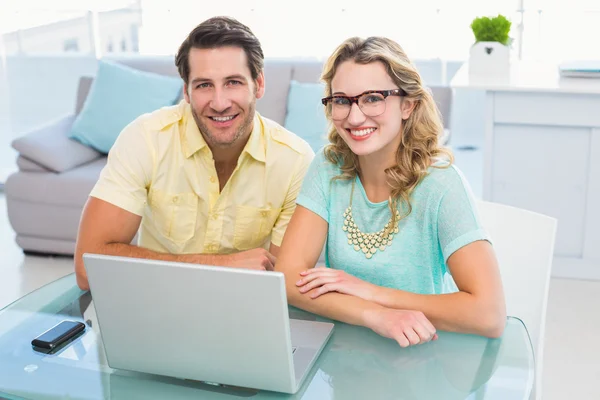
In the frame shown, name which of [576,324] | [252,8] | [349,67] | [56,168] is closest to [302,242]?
[349,67]

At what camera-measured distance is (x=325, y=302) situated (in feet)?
5.41

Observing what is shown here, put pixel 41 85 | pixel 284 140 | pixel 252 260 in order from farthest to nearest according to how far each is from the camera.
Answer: pixel 41 85 < pixel 284 140 < pixel 252 260

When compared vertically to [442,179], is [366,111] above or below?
above

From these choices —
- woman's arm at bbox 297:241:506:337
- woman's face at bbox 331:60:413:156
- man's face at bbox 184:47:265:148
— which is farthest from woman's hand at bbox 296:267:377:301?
man's face at bbox 184:47:265:148

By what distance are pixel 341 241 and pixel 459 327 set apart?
14.4 inches

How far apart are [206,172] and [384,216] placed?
0.59 m

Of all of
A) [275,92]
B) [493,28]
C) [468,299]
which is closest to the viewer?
[468,299]

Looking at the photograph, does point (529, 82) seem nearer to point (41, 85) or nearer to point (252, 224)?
point (252, 224)

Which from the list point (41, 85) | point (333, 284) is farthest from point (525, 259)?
point (41, 85)

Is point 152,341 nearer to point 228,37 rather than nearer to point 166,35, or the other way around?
point 228,37

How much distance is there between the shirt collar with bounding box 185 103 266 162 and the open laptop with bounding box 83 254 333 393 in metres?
0.83

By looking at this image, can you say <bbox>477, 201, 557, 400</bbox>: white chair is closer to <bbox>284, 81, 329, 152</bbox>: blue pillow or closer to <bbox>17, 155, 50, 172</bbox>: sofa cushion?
<bbox>284, 81, 329, 152</bbox>: blue pillow

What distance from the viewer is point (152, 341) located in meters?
1.36

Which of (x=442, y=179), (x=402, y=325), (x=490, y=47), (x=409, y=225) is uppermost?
(x=490, y=47)
